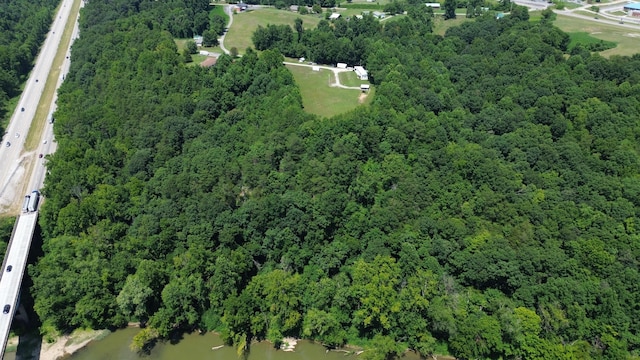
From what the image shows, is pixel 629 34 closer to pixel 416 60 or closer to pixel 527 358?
pixel 416 60

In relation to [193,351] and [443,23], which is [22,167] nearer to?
[193,351]

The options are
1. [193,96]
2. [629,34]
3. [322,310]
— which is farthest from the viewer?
[629,34]

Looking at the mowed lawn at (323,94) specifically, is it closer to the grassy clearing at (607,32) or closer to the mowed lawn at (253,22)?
the mowed lawn at (253,22)

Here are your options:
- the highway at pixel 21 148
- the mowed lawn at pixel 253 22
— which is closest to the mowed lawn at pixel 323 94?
the mowed lawn at pixel 253 22

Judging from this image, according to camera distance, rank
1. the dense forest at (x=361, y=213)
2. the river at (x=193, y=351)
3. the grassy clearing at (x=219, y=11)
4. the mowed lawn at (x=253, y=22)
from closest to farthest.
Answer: the dense forest at (x=361, y=213) → the river at (x=193, y=351) → the mowed lawn at (x=253, y=22) → the grassy clearing at (x=219, y=11)

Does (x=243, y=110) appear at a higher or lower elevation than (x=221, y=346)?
higher

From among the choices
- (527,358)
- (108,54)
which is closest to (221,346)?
(527,358)
